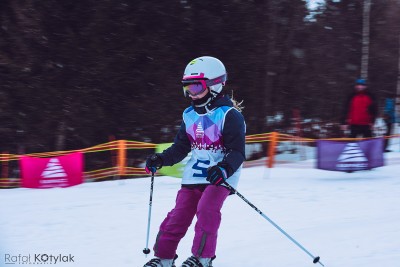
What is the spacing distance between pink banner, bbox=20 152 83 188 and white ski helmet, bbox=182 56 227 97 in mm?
5737

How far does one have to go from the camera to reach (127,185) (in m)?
9.47

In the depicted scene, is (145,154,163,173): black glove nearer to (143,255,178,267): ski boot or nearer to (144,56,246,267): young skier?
(144,56,246,267): young skier

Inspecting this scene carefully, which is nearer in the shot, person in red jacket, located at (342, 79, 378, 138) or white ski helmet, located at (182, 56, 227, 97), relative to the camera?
white ski helmet, located at (182, 56, 227, 97)

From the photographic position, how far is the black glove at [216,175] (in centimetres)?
371

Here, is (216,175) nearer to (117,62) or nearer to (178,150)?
(178,150)

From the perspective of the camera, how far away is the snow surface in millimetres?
4816

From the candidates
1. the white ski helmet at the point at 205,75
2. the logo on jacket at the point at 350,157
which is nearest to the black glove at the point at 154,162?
the white ski helmet at the point at 205,75

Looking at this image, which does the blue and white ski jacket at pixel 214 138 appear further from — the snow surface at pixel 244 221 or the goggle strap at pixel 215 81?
the snow surface at pixel 244 221

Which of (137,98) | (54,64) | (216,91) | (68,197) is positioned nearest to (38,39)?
(54,64)

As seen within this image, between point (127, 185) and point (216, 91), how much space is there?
5.67 m

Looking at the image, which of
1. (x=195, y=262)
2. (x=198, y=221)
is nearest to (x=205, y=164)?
(x=198, y=221)

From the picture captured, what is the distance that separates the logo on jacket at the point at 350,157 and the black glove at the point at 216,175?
20.6 ft

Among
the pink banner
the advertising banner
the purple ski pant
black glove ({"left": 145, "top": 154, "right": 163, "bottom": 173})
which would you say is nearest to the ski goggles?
black glove ({"left": 145, "top": 154, "right": 163, "bottom": 173})

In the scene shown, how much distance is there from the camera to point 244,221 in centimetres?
620
